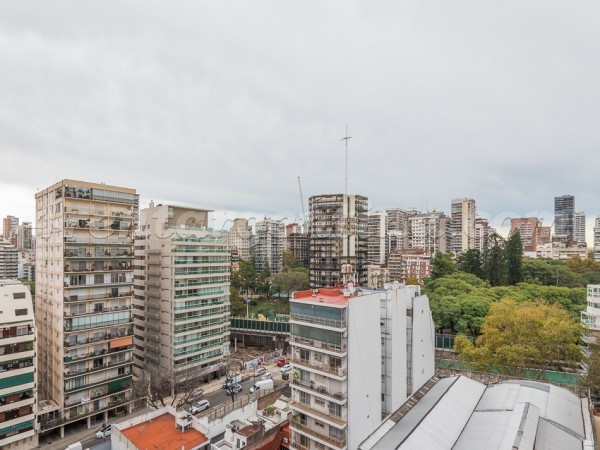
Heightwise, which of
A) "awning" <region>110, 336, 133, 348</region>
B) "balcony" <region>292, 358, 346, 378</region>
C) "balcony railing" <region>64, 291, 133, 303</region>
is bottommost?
"awning" <region>110, 336, 133, 348</region>

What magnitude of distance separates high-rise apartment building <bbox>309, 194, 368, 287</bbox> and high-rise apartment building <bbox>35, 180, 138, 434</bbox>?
3281cm

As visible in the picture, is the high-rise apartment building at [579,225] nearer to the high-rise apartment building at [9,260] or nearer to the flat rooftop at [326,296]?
the flat rooftop at [326,296]

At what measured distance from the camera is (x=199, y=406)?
26688 millimetres

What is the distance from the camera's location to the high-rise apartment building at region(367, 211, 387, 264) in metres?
88.0

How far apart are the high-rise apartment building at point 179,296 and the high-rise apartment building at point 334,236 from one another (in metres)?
23.4

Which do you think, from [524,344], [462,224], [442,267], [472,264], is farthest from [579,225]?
[524,344]

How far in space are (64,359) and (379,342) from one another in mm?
20860

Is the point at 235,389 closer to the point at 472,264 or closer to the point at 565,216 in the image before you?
the point at 472,264

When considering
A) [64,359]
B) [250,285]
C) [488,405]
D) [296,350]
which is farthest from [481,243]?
[64,359]

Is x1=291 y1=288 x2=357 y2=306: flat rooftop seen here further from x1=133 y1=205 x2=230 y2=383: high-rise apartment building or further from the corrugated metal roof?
x1=133 y1=205 x2=230 y2=383: high-rise apartment building

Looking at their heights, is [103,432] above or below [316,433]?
below

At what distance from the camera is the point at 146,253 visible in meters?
32.0

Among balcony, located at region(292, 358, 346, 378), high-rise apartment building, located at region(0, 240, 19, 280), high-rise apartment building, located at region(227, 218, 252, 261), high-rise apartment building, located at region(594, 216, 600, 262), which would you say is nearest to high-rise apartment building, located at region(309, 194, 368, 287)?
balcony, located at region(292, 358, 346, 378)

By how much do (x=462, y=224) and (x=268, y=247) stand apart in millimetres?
54282
